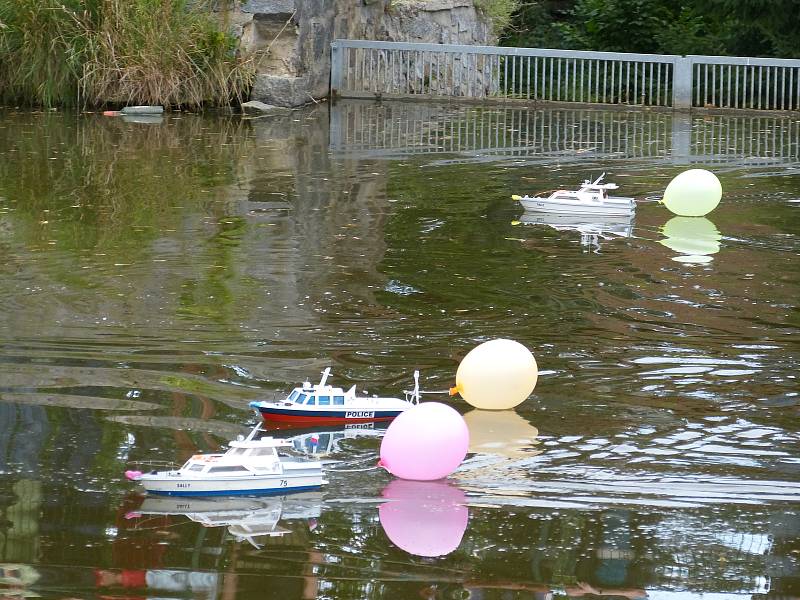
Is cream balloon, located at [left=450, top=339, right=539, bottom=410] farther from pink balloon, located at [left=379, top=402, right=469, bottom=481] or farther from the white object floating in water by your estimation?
the white object floating in water

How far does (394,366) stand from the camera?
10062 millimetres

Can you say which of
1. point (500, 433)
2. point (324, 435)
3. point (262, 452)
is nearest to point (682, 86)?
point (500, 433)

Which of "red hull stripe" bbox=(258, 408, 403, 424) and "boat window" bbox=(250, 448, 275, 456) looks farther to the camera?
"red hull stripe" bbox=(258, 408, 403, 424)

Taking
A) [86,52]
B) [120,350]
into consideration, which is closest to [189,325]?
[120,350]

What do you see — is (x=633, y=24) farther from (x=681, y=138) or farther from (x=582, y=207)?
(x=582, y=207)

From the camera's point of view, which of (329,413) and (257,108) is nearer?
(329,413)

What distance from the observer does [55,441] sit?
8.55 metres

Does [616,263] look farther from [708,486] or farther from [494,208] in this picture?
[708,486]

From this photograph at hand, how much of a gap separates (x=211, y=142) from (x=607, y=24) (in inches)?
607

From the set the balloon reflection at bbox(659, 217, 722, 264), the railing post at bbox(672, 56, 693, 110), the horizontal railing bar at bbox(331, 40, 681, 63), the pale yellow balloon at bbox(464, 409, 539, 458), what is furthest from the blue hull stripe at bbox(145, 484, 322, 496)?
the railing post at bbox(672, 56, 693, 110)

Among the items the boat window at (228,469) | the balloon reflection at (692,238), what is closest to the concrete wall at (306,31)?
the balloon reflection at (692,238)

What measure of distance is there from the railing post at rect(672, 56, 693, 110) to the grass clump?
858cm

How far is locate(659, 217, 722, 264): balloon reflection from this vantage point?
14.0 m

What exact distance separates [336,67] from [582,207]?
39.4 feet
